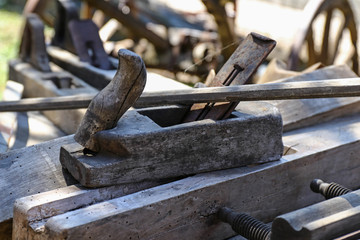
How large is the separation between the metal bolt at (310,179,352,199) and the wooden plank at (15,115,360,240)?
0.08 metres

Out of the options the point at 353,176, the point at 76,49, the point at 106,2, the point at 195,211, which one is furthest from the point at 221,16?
the point at 195,211

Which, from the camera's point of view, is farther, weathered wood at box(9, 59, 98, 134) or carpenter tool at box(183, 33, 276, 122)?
weathered wood at box(9, 59, 98, 134)

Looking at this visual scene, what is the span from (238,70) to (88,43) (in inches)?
64.8

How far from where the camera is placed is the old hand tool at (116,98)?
1569mm

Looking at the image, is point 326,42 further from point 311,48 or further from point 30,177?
point 30,177

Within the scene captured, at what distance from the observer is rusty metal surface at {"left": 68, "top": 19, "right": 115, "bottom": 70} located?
10.4 ft

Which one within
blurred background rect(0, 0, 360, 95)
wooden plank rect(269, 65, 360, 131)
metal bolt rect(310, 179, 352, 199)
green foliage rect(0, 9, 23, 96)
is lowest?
green foliage rect(0, 9, 23, 96)

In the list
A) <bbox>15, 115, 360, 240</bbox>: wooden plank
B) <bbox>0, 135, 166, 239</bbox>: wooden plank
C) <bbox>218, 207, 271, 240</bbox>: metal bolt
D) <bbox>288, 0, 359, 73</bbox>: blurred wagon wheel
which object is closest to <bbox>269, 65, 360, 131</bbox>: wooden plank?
<bbox>15, 115, 360, 240</bbox>: wooden plank

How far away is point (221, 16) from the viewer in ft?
14.3

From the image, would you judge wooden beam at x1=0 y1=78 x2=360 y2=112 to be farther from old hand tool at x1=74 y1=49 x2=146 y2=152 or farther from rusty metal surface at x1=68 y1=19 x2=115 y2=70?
rusty metal surface at x1=68 y1=19 x2=115 y2=70

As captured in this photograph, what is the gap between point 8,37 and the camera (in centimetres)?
744

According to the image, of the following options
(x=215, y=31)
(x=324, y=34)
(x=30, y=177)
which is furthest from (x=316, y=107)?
(x=215, y=31)

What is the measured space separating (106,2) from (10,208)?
3.24 m

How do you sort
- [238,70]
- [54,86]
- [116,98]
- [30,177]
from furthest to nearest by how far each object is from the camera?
[54,86]
[238,70]
[30,177]
[116,98]
